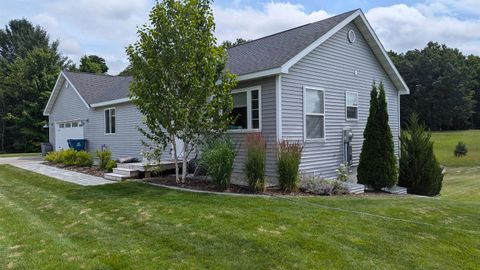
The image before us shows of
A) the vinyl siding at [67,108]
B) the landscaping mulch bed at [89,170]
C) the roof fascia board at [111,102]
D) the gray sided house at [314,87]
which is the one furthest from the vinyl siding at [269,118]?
the vinyl siding at [67,108]

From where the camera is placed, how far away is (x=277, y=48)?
10469 mm

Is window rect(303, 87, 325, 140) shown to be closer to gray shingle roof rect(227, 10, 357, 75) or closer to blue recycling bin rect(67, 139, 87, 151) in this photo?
gray shingle roof rect(227, 10, 357, 75)

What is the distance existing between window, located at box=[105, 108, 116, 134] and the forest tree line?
35.4ft

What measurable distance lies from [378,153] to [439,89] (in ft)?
156

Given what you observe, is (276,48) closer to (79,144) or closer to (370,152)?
(370,152)

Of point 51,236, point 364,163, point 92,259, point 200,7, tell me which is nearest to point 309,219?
point 92,259

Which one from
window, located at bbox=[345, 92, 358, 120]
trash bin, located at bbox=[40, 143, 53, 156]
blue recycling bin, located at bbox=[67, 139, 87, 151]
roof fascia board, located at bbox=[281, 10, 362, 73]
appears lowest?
trash bin, located at bbox=[40, 143, 53, 156]

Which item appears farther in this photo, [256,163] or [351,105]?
[351,105]

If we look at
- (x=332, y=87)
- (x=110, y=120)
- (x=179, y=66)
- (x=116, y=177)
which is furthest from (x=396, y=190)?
(x=110, y=120)

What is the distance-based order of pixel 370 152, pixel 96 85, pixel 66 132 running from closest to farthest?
pixel 370 152, pixel 96 85, pixel 66 132

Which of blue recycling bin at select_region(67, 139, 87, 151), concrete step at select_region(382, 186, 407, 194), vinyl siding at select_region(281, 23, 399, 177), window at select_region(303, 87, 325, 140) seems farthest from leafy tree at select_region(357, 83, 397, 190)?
blue recycling bin at select_region(67, 139, 87, 151)

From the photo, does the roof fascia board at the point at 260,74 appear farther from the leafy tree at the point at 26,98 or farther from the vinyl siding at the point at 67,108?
the leafy tree at the point at 26,98

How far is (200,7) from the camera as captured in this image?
8258 mm

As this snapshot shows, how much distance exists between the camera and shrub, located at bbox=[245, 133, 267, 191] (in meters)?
7.31
